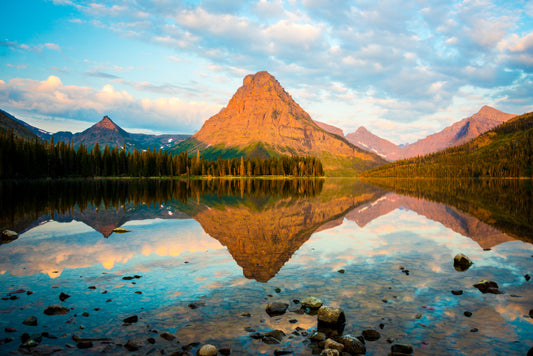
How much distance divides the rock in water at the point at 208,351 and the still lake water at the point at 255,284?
2.20ft

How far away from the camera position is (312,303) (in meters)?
13.7

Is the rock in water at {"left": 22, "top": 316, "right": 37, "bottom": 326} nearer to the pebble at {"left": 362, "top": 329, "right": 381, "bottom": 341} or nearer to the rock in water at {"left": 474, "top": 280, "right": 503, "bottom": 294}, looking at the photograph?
the pebble at {"left": 362, "top": 329, "right": 381, "bottom": 341}

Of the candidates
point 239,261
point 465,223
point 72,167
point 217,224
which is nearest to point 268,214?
point 217,224

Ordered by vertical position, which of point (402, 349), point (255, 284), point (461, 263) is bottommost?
point (255, 284)

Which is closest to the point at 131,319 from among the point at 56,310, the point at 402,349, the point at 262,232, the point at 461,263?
the point at 56,310

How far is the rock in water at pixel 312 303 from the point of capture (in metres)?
13.6

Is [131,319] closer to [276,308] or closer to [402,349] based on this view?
[276,308]

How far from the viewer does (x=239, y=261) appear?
21578mm

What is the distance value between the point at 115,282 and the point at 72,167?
20207 centimetres

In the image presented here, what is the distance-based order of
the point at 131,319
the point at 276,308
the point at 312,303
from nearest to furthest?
the point at 131,319, the point at 276,308, the point at 312,303

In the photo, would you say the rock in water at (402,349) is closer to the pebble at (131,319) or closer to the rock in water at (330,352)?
the rock in water at (330,352)

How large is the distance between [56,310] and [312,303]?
36.5 ft

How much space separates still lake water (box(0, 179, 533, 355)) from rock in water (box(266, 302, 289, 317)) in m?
0.31

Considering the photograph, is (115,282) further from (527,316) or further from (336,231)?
(336,231)
